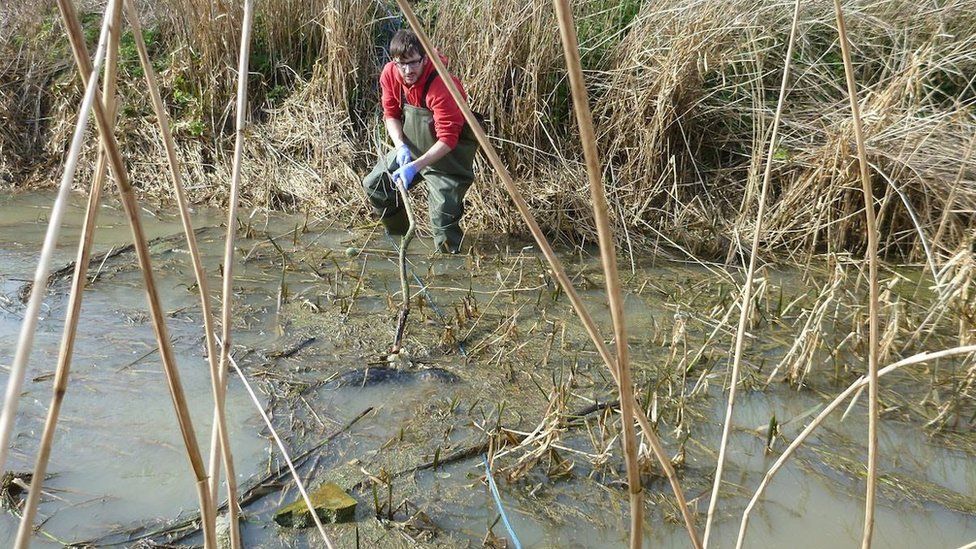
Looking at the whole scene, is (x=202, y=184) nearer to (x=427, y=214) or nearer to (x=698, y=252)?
(x=427, y=214)

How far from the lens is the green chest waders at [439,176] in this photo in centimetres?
471

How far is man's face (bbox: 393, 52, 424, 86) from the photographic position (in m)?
4.35

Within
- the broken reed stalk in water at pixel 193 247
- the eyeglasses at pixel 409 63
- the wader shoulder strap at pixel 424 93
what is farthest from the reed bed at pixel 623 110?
the broken reed stalk in water at pixel 193 247

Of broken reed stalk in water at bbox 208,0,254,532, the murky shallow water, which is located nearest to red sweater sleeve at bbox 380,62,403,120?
the murky shallow water

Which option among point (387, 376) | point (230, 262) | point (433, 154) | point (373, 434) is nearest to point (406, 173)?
point (433, 154)

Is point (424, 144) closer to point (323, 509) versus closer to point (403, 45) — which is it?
point (403, 45)

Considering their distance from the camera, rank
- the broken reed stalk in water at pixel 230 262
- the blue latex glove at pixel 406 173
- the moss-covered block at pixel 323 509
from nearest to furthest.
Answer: the broken reed stalk in water at pixel 230 262 → the moss-covered block at pixel 323 509 → the blue latex glove at pixel 406 173

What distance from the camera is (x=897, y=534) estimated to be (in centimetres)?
250

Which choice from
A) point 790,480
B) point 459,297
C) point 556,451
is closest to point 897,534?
point 790,480

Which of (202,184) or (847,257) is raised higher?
(202,184)

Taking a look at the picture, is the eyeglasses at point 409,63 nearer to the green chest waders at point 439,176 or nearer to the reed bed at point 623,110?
the green chest waders at point 439,176

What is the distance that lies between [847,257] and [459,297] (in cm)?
238

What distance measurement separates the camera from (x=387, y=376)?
3316 millimetres

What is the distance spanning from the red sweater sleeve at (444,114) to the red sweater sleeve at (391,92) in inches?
13.5
